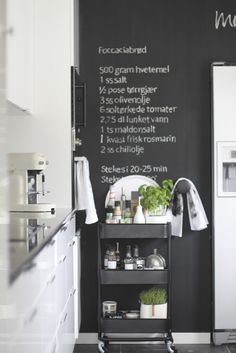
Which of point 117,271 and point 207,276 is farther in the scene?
point 207,276

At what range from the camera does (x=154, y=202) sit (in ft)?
13.4

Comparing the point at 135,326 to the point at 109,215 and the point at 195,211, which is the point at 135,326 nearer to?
the point at 109,215

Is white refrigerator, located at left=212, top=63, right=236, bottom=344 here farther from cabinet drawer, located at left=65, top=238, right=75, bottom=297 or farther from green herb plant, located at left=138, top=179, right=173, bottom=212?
cabinet drawer, located at left=65, top=238, right=75, bottom=297

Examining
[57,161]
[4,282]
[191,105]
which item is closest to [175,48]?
[191,105]

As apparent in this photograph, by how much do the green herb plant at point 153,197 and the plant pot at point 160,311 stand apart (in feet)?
2.23

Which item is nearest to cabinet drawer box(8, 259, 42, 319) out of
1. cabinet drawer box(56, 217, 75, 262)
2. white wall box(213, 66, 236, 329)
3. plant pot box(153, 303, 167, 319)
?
cabinet drawer box(56, 217, 75, 262)

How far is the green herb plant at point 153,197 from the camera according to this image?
409 cm

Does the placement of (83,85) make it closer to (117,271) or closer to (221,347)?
(117,271)

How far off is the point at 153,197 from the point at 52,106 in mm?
942

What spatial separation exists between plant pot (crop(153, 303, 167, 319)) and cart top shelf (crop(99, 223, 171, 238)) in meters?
0.51

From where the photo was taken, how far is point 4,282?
8.21 feet

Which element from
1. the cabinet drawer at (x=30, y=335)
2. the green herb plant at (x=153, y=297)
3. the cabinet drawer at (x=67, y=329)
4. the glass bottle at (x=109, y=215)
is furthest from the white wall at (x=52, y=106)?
the cabinet drawer at (x=30, y=335)

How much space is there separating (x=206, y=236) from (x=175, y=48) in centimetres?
144

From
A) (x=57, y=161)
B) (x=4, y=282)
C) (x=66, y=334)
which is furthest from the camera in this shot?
(x=57, y=161)
